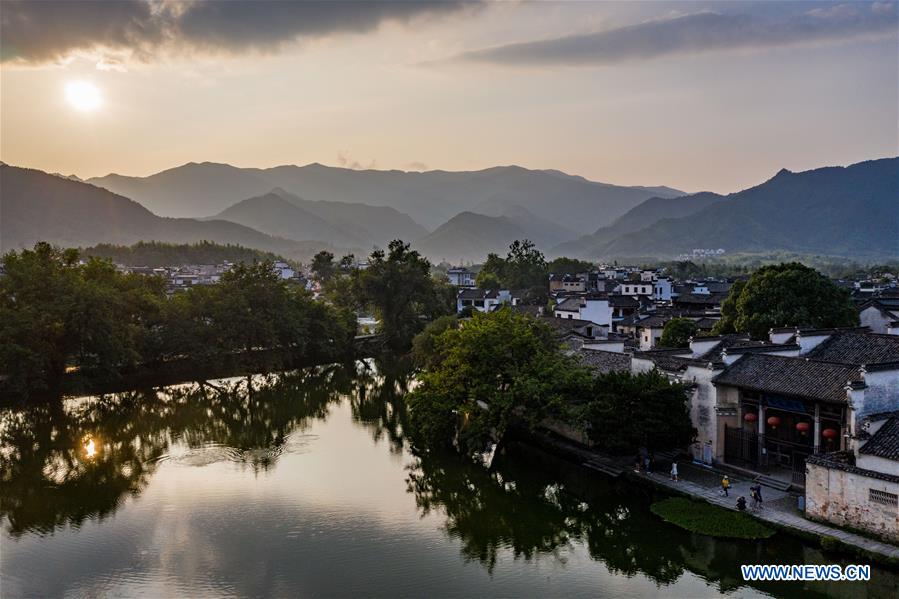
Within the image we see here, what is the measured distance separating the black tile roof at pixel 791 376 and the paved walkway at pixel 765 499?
2624mm

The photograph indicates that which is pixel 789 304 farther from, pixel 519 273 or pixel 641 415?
pixel 519 273

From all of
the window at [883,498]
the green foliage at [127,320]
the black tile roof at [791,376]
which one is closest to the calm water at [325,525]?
the window at [883,498]

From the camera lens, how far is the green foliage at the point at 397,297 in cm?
5441

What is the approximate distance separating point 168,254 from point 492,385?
135 metres

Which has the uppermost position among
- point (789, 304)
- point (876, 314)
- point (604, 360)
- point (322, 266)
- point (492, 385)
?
point (322, 266)

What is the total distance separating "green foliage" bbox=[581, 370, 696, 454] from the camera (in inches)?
775

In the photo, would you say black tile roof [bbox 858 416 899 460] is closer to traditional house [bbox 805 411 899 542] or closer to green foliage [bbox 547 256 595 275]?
traditional house [bbox 805 411 899 542]

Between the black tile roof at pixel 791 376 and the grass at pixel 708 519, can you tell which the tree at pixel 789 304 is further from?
the grass at pixel 708 519

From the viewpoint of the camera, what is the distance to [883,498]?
14.8 metres

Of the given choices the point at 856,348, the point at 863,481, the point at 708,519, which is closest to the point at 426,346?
the point at 856,348

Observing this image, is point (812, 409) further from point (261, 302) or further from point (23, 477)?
point (261, 302)

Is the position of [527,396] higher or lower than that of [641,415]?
higher

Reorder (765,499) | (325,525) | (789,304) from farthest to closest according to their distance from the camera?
(789,304)
(325,525)
(765,499)

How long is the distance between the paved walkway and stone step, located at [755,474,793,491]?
0.61 ft
